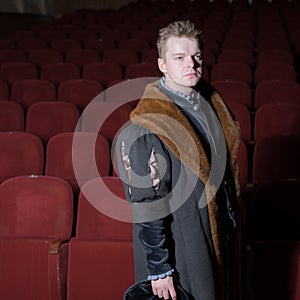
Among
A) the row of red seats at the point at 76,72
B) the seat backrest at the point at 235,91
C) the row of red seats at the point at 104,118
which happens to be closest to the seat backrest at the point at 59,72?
the row of red seats at the point at 76,72

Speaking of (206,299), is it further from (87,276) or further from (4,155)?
(4,155)

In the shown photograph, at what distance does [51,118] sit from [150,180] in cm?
80

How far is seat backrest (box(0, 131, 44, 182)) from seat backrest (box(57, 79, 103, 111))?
1.22ft

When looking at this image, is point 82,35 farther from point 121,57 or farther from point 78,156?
point 78,156

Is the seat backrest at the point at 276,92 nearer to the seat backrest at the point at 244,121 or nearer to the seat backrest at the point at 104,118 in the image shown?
the seat backrest at the point at 244,121

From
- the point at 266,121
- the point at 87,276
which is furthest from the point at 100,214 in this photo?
the point at 266,121

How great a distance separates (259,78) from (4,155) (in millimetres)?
742

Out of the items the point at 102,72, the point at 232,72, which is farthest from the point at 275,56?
the point at 102,72

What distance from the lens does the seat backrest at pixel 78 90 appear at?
141 centimetres

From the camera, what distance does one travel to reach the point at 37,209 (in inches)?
32.1

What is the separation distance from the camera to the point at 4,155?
1054 mm

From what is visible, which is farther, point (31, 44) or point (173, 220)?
point (31, 44)

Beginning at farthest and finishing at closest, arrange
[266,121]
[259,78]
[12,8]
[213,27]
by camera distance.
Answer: [12,8] → [213,27] → [259,78] → [266,121]

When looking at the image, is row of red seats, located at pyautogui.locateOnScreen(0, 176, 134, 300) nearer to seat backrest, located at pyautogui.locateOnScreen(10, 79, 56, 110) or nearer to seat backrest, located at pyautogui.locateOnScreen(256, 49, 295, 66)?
seat backrest, located at pyautogui.locateOnScreen(10, 79, 56, 110)
